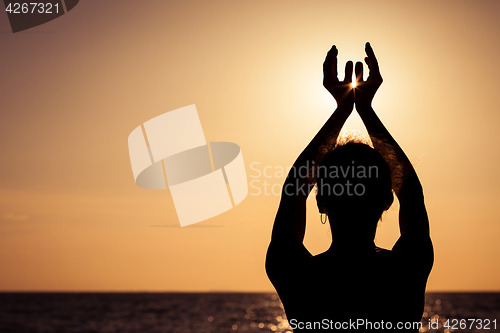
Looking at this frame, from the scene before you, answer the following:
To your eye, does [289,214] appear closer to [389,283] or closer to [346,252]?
[346,252]

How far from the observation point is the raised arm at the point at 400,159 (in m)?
2.15

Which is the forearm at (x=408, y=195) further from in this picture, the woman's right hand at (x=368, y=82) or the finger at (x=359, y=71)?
the finger at (x=359, y=71)

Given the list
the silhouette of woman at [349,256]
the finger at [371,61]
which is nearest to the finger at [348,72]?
the finger at [371,61]

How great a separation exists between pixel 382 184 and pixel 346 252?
0.33m

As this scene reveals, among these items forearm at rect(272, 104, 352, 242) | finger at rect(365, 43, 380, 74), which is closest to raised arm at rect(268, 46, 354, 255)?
forearm at rect(272, 104, 352, 242)

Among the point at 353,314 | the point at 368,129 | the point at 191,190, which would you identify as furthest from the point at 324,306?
the point at 191,190

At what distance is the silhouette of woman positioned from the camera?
6.48 feet

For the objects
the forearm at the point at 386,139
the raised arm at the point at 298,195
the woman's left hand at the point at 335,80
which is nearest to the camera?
the raised arm at the point at 298,195

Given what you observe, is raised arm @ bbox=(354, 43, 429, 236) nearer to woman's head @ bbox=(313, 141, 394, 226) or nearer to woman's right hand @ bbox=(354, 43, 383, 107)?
woman's right hand @ bbox=(354, 43, 383, 107)

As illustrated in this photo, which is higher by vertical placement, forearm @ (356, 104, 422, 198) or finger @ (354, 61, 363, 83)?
finger @ (354, 61, 363, 83)

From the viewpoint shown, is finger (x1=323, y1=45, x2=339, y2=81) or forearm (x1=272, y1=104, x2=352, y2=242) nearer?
forearm (x1=272, y1=104, x2=352, y2=242)

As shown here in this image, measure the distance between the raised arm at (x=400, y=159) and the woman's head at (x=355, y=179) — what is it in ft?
0.76

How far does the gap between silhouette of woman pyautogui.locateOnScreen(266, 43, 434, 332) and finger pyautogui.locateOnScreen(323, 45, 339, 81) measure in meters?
0.42

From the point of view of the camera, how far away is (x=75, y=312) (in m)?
88.0
